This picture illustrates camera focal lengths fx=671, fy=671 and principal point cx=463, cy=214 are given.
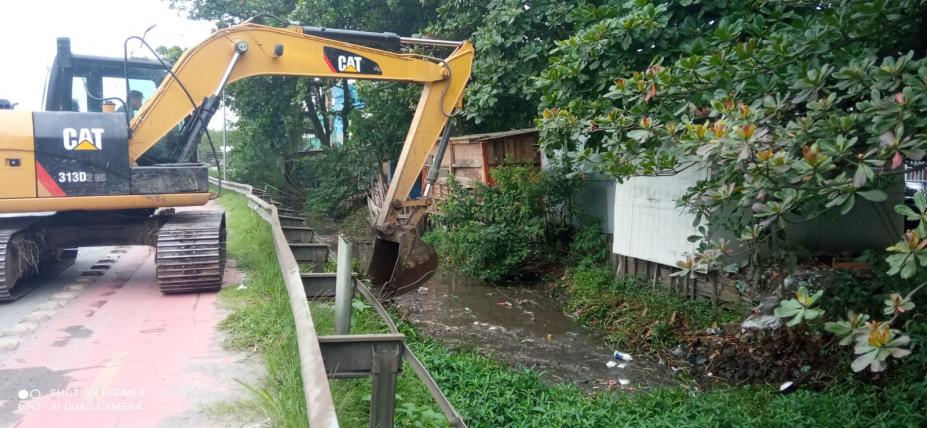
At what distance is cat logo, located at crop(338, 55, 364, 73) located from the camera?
7.84 meters

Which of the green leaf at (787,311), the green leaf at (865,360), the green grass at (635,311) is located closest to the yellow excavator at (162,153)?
the green grass at (635,311)

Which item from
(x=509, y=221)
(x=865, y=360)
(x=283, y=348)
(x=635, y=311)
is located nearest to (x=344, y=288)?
(x=283, y=348)

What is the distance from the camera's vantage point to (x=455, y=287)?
1118 cm

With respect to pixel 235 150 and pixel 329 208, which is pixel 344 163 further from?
pixel 235 150

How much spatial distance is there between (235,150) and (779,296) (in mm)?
24071

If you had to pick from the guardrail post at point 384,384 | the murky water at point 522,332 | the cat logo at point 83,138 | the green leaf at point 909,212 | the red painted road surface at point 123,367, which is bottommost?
the murky water at point 522,332

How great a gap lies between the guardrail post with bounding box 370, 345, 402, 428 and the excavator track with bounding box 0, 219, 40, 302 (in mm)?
5230

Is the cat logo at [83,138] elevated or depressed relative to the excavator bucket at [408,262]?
elevated

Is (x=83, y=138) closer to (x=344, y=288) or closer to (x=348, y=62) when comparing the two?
(x=348, y=62)

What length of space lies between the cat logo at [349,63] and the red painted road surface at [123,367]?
2967 mm

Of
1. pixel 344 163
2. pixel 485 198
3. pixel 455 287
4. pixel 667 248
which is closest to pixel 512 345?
pixel 667 248

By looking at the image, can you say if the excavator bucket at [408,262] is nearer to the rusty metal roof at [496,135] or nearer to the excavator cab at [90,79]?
the excavator cab at [90,79]

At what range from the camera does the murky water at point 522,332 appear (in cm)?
719

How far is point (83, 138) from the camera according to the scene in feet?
22.0
